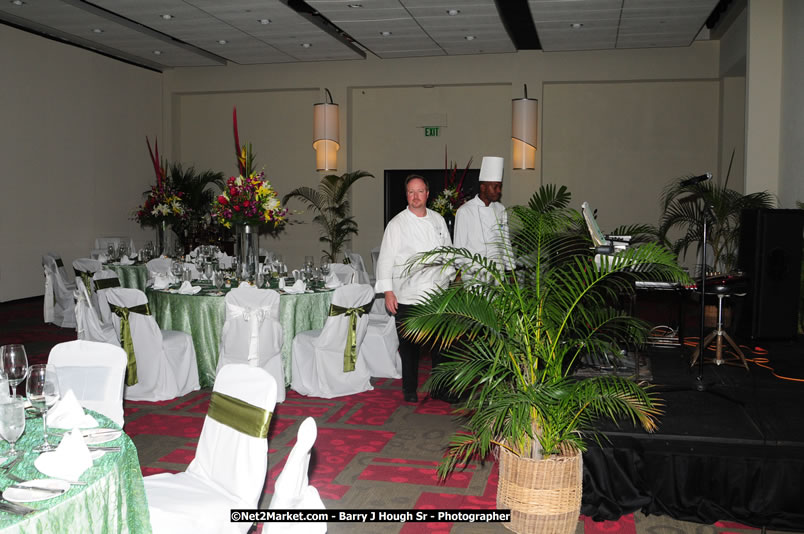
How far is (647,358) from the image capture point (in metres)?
5.42

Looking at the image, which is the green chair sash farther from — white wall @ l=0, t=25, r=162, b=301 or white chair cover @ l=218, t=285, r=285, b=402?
white wall @ l=0, t=25, r=162, b=301

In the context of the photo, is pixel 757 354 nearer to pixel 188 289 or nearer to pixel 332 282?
pixel 332 282

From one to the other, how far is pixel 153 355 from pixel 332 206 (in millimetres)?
7204

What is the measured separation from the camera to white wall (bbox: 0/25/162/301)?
9.98 metres

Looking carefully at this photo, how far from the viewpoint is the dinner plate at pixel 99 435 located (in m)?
2.18

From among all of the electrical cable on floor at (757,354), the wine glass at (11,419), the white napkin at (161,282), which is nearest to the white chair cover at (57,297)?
the white napkin at (161,282)

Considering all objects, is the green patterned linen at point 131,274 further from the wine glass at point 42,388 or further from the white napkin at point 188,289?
the wine glass at point 42,388

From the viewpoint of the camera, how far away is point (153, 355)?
5383mm

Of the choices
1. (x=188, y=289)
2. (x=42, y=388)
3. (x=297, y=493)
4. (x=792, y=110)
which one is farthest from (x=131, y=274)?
(x=792, y=110)

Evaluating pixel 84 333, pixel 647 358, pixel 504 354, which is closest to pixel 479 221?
pixel 647 358

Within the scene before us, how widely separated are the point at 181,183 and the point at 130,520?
1114 centimetres

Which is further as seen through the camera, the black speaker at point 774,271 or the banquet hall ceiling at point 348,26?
the banquet hall ceiling at point 348,26

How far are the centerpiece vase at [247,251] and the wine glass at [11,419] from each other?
13.5 ft

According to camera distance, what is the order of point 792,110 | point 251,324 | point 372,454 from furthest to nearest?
1. point 792,110
2. point 251,324
3. point 372,454
